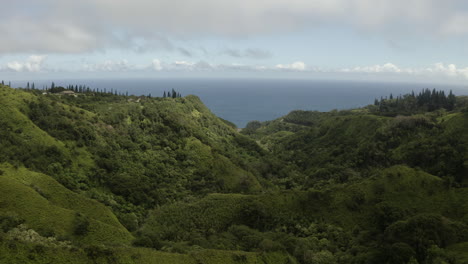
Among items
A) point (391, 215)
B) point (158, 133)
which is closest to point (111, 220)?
point (391, 215)

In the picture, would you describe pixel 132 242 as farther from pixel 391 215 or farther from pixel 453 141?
pixel 453 141

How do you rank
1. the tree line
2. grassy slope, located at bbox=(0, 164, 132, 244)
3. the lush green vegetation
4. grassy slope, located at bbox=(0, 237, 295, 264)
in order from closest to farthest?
grassy slope, located at bbox=(0, 237, 295, 264), the lush green vegetation, grassy slope, located at bbox=(0, 164, 132, 244), the tree line

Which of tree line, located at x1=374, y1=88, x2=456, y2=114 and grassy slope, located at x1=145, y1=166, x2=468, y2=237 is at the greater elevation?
tree line, located at x1=374, y1=88, x2=456, y2=114

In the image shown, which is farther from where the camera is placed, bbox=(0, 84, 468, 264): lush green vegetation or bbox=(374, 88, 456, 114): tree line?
bbox=(374, 88, 456, 114): tree line

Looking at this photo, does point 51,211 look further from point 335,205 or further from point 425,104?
point 425,104

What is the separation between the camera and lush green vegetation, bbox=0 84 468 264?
126 feet

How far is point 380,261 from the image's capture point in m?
38.1

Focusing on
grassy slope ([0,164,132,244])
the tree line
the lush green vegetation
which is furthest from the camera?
the tree line

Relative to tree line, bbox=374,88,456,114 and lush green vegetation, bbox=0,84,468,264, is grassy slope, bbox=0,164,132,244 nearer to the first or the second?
lush green vegetation, bbox=0,84,468,264

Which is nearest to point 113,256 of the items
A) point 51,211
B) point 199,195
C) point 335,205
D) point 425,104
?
point 51,211

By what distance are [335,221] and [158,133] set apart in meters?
60.5

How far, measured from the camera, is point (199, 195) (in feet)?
245

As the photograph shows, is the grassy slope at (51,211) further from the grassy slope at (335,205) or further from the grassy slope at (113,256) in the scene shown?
the grassy slope at (335,205)

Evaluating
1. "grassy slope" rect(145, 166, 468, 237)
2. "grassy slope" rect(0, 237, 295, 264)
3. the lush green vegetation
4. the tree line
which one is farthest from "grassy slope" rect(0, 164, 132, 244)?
the tree line
